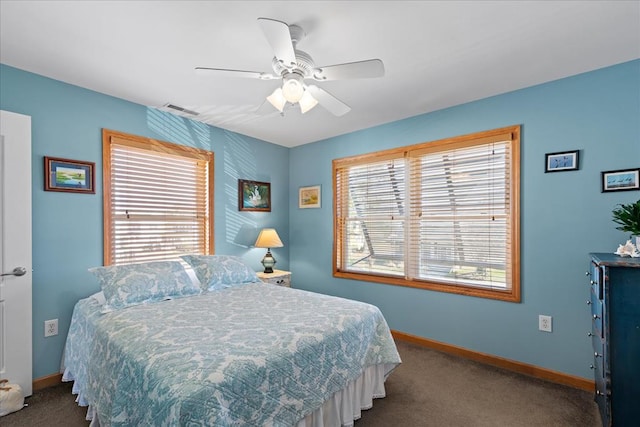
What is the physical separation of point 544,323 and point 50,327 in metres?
4.09

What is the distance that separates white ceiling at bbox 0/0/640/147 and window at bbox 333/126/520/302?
0.64 metres

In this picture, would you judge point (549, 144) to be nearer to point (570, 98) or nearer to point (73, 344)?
point (570, 98)

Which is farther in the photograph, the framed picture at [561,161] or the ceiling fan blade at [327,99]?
the framed picture at [561,161]

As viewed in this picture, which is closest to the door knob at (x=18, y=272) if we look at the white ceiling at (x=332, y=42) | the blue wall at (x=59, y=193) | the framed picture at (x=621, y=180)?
the blue wall at (x=59, y=193)

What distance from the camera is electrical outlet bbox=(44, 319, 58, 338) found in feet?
8.23

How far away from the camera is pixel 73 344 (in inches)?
95.9

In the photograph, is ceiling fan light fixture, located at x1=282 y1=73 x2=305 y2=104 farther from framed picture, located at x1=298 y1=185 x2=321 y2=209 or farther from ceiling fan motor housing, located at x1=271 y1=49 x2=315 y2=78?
framed picture, located at x1=298 y1=185 x2=321 y2=209

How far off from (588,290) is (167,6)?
351 cm

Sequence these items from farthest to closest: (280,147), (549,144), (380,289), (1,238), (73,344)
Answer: (280,147)
(380,289)
(549,144)
(73,344)
(1,238)

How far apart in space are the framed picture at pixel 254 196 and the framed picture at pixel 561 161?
10.5ft

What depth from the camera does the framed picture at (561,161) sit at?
2.52m

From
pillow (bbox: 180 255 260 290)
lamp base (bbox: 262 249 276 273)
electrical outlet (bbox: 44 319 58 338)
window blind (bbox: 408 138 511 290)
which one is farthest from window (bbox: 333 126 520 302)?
electrical outlet (bbox: 44 319 58 338)

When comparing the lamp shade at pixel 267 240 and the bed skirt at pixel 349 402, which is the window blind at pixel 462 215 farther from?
the lamp shade at pixel 267 240

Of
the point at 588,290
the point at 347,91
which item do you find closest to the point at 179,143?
the point at 347,91
